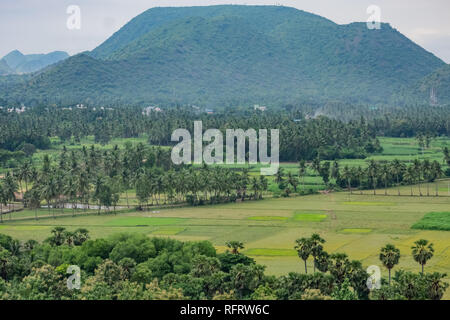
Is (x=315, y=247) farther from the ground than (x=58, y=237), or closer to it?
farther from the ground

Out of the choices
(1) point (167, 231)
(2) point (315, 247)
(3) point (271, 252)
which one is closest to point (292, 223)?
(1) point (167, 231)

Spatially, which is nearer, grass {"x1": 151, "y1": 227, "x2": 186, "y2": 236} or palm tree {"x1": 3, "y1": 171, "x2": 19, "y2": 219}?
grass {"x1": 151, "y1": 227, "x2": 186, "y2": 236}

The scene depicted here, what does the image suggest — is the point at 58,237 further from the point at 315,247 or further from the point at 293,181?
the point at 293,181

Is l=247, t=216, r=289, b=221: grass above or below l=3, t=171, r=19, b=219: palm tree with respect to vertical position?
below

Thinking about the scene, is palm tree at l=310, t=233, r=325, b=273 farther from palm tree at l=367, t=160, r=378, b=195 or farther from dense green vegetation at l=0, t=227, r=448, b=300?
palm tree at l=367, t=160, r=378, b=195

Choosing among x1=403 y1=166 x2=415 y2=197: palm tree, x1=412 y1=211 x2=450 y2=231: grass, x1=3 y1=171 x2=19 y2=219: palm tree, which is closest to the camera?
x1=412 y1=211 x2=450 y2=231: grass

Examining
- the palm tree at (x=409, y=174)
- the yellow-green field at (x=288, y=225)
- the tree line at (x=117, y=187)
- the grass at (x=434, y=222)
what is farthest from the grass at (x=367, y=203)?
the palm tree at (x=409, y=174)

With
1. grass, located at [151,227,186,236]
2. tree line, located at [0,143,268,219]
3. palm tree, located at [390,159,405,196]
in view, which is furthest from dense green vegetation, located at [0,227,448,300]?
palm tree, located at [390,159,405,196]

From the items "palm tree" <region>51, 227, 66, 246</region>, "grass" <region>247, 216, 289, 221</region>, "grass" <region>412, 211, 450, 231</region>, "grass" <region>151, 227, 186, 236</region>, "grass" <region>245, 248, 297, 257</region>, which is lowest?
"grass" <region>245, 248, 297, 257</region>
